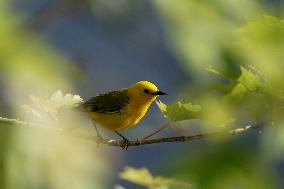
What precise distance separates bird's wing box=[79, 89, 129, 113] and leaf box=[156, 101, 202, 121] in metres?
0.36

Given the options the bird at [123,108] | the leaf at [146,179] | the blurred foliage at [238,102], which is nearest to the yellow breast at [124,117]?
the bird at [123,108]

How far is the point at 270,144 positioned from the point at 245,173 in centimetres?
5

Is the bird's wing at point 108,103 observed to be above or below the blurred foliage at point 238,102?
above

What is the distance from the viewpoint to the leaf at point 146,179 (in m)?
0.73

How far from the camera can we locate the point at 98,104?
134cm

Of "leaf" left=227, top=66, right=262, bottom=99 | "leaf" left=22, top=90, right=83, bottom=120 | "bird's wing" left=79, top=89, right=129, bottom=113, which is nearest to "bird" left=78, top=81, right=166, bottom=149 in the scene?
"bird's wing" left=79, top=89, right=129, bottom=113

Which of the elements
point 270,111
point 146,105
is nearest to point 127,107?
point 146,105

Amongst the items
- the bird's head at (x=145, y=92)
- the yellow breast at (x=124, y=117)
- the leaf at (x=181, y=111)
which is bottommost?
the leaf at (x=181, y=111)

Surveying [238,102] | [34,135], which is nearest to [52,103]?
[34,135]

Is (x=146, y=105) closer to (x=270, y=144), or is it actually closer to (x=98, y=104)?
(x=98, y=104)

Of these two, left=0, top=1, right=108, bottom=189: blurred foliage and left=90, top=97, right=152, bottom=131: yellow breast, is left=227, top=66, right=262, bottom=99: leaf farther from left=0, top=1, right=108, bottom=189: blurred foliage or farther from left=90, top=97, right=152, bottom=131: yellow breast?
left=90, top=97, right=152, bottom=131: yellow breast

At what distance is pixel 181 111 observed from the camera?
837 millimetres

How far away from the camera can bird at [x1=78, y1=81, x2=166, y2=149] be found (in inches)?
48.2

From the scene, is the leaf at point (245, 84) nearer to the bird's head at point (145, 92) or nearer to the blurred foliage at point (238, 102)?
the blurred foliage at point (238, 102)
